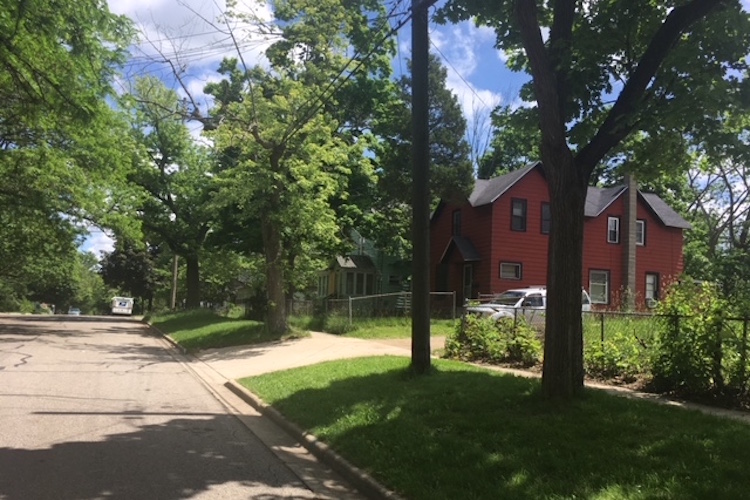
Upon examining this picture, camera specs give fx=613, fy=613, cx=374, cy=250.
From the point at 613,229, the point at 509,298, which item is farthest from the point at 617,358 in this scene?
the point at 613,229

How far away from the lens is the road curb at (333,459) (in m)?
5.46

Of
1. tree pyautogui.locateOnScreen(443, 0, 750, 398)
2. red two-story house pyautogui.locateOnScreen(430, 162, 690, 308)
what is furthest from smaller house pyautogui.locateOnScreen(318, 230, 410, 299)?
tree pyautogui.locateOnScreen(443, 0, 750, 398)

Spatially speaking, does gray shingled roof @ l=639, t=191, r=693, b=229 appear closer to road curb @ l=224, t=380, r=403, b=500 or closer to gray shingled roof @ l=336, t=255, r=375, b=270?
gray shingled roof @ l=336, t=255, r=375, b=270

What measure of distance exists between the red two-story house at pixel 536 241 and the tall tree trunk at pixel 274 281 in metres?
11.4

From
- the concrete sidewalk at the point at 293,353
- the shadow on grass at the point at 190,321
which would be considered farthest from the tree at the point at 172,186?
the concrete sidewalk at the point at 293,353

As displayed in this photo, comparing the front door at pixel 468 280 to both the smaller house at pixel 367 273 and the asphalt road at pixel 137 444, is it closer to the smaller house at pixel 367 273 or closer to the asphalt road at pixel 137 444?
the smaller house at pixel 367 273

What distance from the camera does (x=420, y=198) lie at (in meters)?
10.4

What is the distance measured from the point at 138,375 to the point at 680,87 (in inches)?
456

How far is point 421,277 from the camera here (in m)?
10.4

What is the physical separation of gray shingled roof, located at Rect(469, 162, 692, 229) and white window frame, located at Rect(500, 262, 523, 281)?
3.07 metres

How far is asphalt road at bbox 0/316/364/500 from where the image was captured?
18.0ft

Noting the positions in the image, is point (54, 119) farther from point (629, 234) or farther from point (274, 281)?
point (629, 234)

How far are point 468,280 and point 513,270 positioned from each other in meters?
2.32

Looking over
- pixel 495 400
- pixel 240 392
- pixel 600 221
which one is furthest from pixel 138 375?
pixel 600 221
